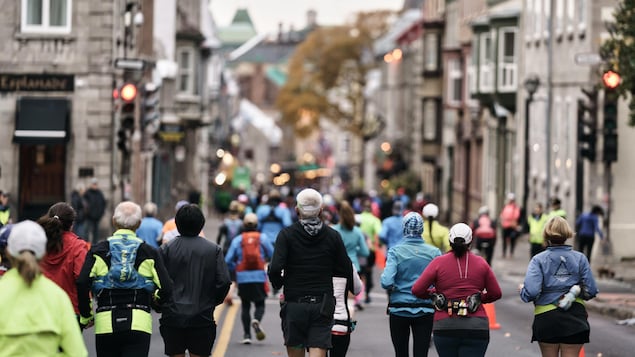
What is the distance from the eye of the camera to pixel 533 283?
12.1m

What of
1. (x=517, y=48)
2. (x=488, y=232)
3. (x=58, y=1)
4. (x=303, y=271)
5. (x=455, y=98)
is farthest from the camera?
(x=455, y=98)

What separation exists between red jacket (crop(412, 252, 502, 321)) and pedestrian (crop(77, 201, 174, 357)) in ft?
6.93

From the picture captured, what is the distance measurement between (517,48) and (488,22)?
2.24 meters

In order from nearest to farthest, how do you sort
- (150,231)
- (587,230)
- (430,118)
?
(150,231)
(587,230)
(430,118)

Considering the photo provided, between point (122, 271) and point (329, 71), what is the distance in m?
86.9

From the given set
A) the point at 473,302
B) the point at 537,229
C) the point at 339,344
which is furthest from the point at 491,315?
the point at 537,229

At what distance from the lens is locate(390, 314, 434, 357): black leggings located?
12.9m

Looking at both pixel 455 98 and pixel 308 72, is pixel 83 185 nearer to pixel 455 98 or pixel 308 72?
pixel 455 98

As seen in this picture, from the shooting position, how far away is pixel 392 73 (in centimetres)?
9162

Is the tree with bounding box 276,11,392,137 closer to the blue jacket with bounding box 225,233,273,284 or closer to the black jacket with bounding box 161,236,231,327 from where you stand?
the blue jacket with bounding box 225,233,273,284

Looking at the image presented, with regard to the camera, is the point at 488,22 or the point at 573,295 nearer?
the point at 573,295

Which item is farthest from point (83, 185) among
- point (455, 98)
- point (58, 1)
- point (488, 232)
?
point (455, 98)

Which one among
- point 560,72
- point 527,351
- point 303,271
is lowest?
point 527,351

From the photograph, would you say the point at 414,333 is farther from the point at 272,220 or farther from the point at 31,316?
the point at 272,220
